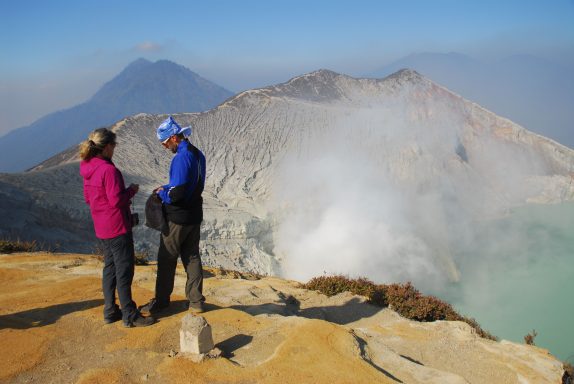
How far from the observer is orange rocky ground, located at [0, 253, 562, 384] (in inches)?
169

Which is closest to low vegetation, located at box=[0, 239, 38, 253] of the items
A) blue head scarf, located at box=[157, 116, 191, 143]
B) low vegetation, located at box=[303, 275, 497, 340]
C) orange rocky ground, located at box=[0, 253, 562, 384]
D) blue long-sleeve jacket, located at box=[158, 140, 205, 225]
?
orange rocky ground, located at box=[0, 253, 562, 384]

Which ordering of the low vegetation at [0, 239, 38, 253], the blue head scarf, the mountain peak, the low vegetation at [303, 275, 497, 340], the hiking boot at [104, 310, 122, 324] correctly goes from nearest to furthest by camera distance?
1. the blue head scarf
2. the hiking boot at [104, 310, 122, 324]
3. the low vegetation at [303, 275, 497, 340]
4. the low vegetation at [0, 239, 38, 253]
5. the mountain peak

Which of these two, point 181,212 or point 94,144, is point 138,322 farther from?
point 94,144

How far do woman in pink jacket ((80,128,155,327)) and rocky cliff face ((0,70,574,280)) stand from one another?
17.2 metres

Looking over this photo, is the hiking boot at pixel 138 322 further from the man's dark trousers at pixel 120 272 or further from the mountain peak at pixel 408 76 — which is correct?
the mountain peak at pixel 408 76

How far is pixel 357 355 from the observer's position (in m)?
4.73

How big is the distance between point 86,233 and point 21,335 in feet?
65.2

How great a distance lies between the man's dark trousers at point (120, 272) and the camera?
5.04 metres

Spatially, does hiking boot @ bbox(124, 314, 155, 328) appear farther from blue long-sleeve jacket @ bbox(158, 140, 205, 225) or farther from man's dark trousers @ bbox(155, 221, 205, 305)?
blue long-sleeve jacket @ bbox(158, 140, 205, 225)

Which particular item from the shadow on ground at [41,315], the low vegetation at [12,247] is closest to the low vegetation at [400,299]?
the shadow on ground at [41,315]

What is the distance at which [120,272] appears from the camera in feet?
16.7

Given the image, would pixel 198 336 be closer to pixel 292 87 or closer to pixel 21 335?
pixel 21 335

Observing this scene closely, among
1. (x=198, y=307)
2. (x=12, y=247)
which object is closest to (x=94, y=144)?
(x=198, y=307)

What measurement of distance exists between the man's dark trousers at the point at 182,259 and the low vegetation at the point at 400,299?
3.77 metres
